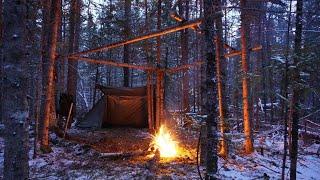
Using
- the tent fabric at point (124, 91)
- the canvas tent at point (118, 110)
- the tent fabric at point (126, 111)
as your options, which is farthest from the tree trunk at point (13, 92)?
the tent fabric at point (126, 111)

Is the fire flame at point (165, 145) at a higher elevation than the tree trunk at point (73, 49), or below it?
below

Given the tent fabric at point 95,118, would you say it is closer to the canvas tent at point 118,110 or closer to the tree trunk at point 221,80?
the canvas tent at point 118,110

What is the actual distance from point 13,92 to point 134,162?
4.87 metres

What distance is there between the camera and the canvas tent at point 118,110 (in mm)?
14705

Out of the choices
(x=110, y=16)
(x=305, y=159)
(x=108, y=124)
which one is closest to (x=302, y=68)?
(x=305, y=159)

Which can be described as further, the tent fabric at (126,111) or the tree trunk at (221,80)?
the tent fabric at (126,111)

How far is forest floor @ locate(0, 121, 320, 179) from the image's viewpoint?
7520mm

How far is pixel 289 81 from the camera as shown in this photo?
7.82 metres

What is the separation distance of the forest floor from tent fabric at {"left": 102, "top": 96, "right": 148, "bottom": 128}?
2545 mm

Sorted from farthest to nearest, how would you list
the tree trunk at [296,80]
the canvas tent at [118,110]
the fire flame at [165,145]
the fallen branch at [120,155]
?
1. the canvas tent at [118,110]
2. the fire flame at [165,145]
3. the fallen branch at [120,155]
4. the tree trunk at [296,80]

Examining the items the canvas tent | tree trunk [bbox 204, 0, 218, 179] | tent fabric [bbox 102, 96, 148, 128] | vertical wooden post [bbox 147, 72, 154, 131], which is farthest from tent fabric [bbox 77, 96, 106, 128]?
tree trunk [bbox 204, 0, 218, 179]

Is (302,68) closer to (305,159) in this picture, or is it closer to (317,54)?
(317,54)

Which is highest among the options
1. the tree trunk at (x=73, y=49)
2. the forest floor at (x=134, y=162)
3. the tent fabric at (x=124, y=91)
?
the tree trunk at (x=73, y=49)

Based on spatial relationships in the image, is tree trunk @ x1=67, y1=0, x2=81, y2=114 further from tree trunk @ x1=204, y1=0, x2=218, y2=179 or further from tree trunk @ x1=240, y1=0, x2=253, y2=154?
tree trunk @ x1=204, y1=0, x2=218, y2=179
